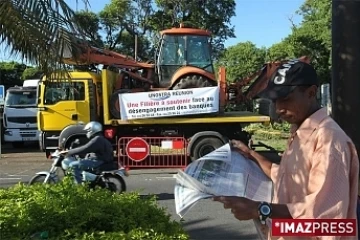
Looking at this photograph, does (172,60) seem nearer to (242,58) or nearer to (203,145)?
(203,145)

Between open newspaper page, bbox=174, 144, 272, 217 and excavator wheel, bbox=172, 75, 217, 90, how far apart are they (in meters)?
11.5

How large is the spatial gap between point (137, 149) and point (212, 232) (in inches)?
244

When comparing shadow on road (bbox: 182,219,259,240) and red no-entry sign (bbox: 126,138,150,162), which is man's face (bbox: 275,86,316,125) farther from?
red no-entry sign (bbox: 126,138,150,162)

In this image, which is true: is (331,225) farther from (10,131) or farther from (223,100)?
(10,131)

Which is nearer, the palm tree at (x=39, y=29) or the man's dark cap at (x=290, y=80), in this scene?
the man's dark cap at (x=290, y=80)

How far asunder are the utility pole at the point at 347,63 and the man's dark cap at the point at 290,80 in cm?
81

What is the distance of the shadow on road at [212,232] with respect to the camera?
7.34 m

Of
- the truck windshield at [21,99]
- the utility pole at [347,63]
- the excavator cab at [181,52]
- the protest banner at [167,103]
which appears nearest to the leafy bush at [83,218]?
the utility pole at [347,63]

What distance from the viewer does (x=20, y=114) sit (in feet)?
69.9

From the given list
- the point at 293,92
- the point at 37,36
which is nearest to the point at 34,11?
the point at 37,36

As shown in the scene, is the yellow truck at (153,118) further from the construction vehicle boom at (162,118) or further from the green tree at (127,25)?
the green tree at (127,25)

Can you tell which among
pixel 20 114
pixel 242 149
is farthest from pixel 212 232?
pixel 20 114

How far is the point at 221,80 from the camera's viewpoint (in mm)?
14219

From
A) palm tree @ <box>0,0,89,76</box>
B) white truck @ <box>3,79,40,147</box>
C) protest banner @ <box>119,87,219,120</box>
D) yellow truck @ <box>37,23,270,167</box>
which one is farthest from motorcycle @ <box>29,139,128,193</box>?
white truck @ <box>3,79,40,147</box>
